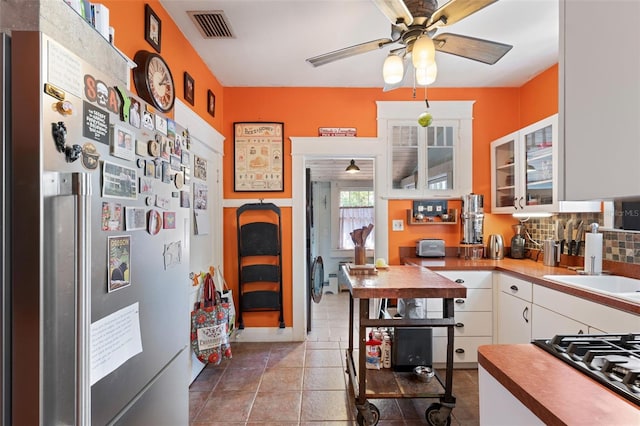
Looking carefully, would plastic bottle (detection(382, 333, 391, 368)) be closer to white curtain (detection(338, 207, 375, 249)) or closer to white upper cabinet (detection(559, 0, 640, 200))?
white upper cabinet (detection(559, 0, 640, 200))

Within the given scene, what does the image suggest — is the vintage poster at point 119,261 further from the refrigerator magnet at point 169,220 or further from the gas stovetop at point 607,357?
the gas stovetop at point 607,357

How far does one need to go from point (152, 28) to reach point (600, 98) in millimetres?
2295

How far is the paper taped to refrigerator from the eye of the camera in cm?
92

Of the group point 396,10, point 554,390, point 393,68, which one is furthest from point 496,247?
point 554,390

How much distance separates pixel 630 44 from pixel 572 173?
10.4 inches

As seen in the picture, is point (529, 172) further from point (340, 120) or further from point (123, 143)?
point (123, 143)

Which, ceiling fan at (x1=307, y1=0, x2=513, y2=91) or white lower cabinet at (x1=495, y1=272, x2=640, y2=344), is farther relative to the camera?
white lower cabinet at (x1=495, y1=272, x2=640, y2=344)

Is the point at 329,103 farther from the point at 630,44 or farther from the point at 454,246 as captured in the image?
the point at 630,44

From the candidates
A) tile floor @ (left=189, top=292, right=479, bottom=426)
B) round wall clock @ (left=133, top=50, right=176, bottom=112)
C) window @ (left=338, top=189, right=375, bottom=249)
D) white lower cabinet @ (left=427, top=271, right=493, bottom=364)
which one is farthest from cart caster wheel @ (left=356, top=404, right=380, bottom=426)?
window @ (left=338, top=189, right=375, bottom=249)

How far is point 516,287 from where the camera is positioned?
261cm

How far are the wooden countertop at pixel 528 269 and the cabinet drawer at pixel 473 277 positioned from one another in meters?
0.03

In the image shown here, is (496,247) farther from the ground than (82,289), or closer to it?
closer to it

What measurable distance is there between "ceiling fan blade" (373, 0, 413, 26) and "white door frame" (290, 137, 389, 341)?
1.80 meters

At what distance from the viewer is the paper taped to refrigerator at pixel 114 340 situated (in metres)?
0.92
